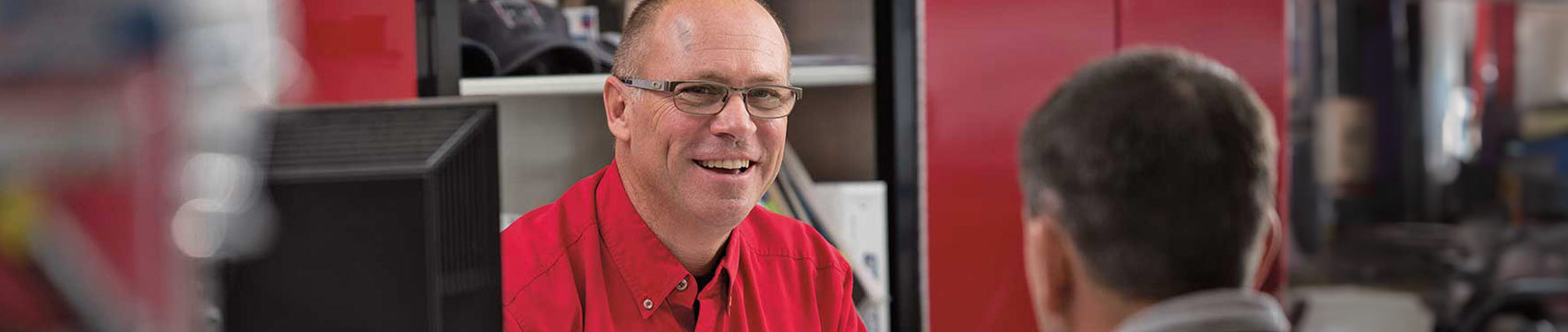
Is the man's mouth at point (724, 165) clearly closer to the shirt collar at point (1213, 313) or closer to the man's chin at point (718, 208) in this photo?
the man's chin at point (718, 208)

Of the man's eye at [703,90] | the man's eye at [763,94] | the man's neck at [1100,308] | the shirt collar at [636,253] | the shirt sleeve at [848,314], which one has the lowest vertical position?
the shirt sleeve at [848,314]

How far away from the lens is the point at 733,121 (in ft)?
4.81

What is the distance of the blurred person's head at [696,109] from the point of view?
56.6 inches

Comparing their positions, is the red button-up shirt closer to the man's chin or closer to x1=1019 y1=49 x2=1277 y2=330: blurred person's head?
the man's chin

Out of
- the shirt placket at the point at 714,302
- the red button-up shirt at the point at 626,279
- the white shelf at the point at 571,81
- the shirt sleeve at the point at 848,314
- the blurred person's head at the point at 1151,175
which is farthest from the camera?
the white shelf at the point at 571,81

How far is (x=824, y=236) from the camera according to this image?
78.2 inches

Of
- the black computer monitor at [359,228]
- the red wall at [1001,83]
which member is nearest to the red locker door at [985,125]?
the red wall at [1001,83]

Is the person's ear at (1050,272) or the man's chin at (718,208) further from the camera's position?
the man's chin at (718,208)

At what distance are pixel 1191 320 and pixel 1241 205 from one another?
0.28 feet

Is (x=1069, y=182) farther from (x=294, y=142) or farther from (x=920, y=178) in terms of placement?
(x=920, y=178)

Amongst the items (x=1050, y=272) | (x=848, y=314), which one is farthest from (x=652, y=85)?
(x=1050, y=272)

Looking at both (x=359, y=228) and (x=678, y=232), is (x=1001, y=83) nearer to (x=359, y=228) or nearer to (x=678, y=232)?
(x=678, y=232)

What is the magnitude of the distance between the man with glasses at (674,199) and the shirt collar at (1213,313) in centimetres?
71

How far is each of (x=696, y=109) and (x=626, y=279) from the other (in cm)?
22
